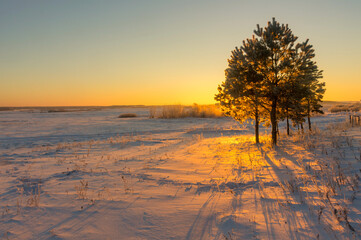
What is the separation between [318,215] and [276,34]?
7.84 meters

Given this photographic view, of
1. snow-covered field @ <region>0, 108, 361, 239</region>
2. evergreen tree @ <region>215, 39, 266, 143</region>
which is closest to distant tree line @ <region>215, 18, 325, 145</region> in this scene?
evergreen tree @ <region>215, 39, 266, 143</region>

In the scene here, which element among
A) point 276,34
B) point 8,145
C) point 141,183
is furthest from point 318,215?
point 8,145

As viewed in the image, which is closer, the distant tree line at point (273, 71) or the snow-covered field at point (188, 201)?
the snow-covered field at point (188, 201)

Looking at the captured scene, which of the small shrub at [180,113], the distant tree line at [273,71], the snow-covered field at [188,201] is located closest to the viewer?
the snow-covered field at [188,201]

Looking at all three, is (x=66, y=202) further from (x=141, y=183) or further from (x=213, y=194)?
(x=213, y=194)

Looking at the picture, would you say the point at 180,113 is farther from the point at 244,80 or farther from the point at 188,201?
the point at 188,201

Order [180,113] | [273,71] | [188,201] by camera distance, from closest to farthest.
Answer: [188,201] < [273,71] < [180,113]

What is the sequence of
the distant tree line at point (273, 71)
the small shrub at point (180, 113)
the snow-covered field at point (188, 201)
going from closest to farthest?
the snow-covered field at point (188, 201) → the distant tree line at point (273, 71) → the small shrub at point (180, 113)

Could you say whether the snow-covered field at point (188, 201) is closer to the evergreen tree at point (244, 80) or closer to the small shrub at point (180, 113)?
the evergreen tree at point (244, 80)

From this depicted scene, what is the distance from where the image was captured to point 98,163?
312 inches

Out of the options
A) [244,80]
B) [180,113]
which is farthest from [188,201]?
[180,113]

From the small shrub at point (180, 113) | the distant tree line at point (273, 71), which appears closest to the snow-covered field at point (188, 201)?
the distant tree line at point (273, 71)

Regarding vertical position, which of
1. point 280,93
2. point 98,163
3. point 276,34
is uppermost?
point 276,34

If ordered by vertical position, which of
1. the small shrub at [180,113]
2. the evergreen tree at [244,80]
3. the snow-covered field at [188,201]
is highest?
the evergreen tree at [244,80]
